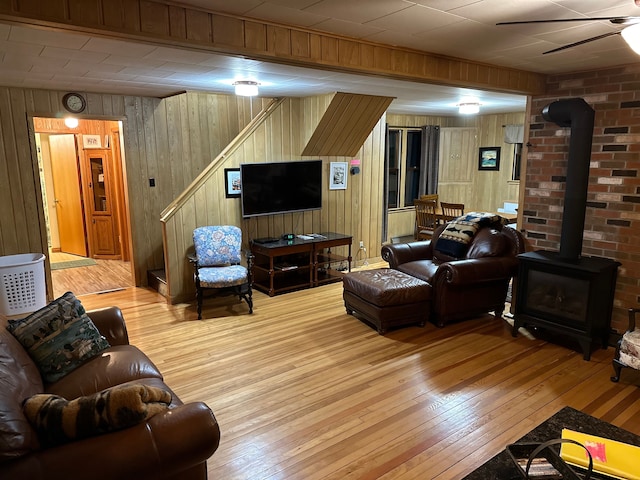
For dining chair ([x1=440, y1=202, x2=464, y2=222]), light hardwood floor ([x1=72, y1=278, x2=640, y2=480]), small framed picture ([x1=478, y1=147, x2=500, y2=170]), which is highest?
small framed picture ([x1=478, y1=147, x2=500, y2=170])

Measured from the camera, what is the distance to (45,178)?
7.60 meters

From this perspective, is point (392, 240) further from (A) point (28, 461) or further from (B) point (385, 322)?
(A) point (28, 461)

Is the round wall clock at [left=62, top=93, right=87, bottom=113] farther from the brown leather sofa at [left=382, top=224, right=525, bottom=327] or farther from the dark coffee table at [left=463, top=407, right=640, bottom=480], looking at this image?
the dark coffee table at [left=463, top=407, right=640, bottom=480]

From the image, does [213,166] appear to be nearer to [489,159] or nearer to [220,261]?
[220,261]

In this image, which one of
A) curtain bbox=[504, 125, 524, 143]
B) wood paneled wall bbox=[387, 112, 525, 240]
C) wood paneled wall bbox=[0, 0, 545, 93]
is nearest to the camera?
wood paneled wall bbox=[0, 0, 545, 93]

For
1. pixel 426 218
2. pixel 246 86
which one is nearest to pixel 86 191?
pixel 246 86

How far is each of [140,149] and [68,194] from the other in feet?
9.16

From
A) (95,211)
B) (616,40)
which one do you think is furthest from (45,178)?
(616,40)

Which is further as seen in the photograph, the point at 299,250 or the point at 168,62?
the point at 299,250

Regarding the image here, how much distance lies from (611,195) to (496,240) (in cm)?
104

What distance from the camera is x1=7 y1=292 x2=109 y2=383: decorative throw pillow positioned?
2338 mm

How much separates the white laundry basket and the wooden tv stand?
7.45 ft

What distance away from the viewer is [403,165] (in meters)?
8.22

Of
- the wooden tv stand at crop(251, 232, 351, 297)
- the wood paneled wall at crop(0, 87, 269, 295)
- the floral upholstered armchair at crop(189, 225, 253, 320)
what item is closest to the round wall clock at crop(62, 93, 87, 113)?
the wood paneled wall at crop(0, 87, 269, 295)
